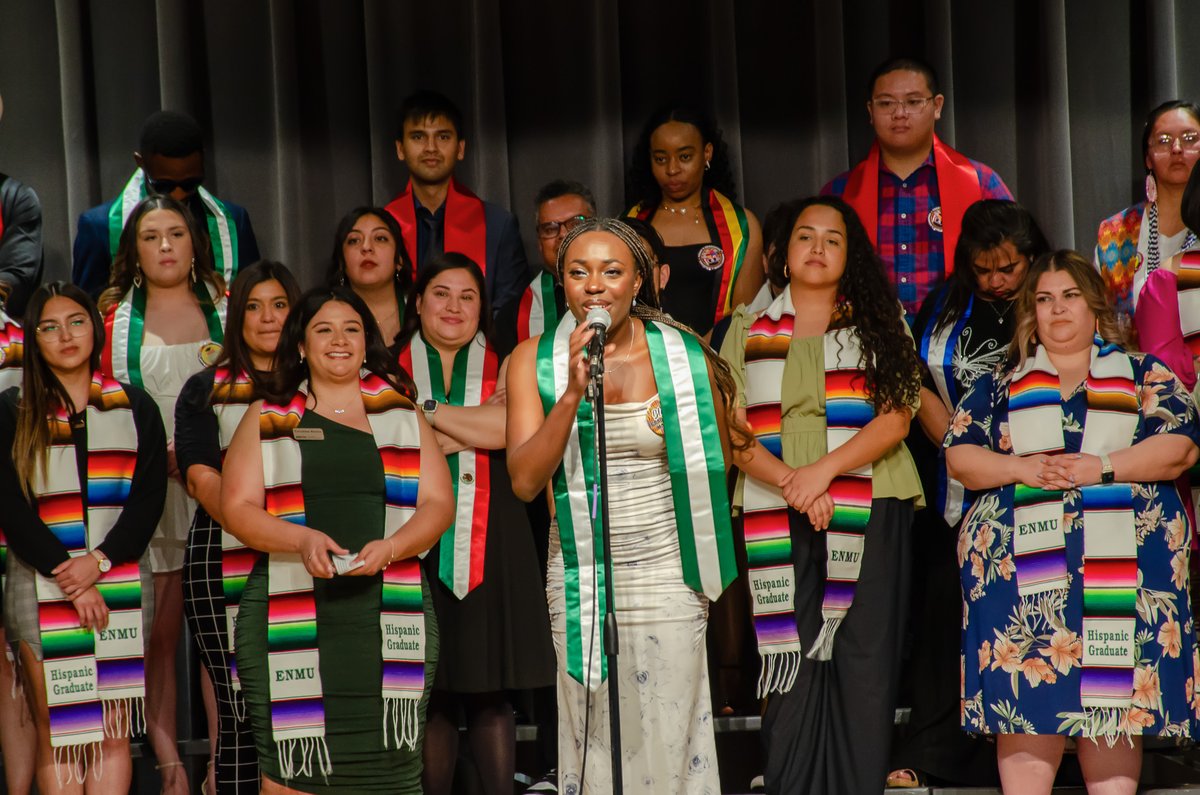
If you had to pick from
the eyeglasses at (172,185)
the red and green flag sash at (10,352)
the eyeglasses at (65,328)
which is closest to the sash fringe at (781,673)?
the eyeglasses at (65,328)

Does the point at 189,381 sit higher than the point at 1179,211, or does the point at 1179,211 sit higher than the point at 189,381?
the point at 1179,211

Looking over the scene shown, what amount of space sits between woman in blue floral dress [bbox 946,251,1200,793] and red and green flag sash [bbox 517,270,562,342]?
1.39m

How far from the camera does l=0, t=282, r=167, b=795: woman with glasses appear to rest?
12.9 feet

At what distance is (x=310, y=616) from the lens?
12.3 ft

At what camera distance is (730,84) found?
5527 millimetres

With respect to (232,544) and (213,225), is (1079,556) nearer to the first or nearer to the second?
(232,544)

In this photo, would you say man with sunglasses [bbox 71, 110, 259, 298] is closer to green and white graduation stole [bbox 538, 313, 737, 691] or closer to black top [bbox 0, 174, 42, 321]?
black top [bbox 0, 174, 42, 321]

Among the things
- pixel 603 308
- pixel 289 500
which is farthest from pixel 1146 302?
pixel 289 500

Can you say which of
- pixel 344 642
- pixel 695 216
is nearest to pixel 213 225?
pixel 695 216

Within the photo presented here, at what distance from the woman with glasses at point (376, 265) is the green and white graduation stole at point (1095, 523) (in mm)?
1938

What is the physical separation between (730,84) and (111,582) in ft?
9.64

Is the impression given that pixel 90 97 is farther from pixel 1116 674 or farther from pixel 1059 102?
pixel 1116 674

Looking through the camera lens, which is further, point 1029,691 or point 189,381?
point 189,381

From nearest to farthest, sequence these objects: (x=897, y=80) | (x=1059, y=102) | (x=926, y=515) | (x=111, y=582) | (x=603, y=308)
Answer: (x=603, y=308), (x=111, y=582), (x=926, y=515), (x=897, y=80), (x=1059, y=102)
